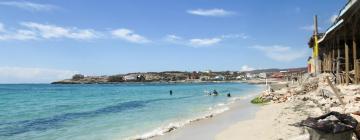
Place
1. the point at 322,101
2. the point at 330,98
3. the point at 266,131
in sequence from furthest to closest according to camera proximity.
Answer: the point at 322,101 → the point at 330,98 → the point at 266,131

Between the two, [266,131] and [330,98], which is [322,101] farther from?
[266,131]

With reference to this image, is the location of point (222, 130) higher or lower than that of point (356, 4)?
lower

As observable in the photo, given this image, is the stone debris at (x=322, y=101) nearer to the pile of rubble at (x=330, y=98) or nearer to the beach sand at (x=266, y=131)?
the pile of rubble at (x=330, y=98)

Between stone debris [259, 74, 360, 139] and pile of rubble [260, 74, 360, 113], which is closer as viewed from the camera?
pile of rubble [260, 74, 360, 113]

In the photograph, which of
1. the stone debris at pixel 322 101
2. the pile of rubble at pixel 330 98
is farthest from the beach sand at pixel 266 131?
the pile of rubble at pixel 330 98

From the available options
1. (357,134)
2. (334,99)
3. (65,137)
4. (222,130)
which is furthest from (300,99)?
(357,134)

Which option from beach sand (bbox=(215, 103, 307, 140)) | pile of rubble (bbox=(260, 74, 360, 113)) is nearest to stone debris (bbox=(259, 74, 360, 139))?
pile of rubble (bbox=(260, 74, 360, 113))

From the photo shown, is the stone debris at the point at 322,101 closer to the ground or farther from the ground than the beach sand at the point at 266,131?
farther from the ground

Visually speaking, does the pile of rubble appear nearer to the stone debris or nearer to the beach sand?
the stone debris

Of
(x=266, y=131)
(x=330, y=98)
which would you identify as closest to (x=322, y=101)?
(x=330, y=98)

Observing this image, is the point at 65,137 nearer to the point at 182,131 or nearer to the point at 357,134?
the point at 182,131

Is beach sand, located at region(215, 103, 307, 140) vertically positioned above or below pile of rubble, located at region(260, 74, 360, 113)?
below

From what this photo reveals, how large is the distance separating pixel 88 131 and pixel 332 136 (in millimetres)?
12368

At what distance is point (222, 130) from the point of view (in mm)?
14289
